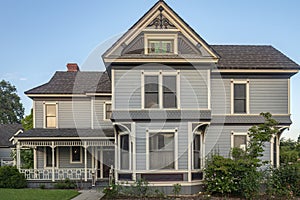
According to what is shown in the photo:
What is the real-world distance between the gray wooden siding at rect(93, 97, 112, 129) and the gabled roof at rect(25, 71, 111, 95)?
23.8 inches

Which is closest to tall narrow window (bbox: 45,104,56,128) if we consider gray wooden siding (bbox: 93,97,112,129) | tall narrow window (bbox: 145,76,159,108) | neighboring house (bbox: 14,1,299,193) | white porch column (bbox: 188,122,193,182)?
gray wooden siding (bbox: 93,97,112,129)

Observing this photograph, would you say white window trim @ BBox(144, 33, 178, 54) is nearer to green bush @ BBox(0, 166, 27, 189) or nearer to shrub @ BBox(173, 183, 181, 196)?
shrub @ BBox(173, 183, 181, 196)

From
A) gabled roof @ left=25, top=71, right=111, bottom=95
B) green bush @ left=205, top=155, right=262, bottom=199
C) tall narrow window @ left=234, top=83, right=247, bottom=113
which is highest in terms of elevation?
gabled roof @ left=25, top=71, right=111, bottom=95

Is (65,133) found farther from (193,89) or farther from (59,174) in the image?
(193,89)

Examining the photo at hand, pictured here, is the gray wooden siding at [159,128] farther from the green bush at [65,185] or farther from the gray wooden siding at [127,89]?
the green bush at [65,185]

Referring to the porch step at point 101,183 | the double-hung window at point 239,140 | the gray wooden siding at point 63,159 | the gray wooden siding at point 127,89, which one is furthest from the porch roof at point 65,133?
the double-hung window at point 239,140

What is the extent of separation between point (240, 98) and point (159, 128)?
513cm

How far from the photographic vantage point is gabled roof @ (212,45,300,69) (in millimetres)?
17109

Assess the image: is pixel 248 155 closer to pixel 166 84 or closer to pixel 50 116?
pixel 166 84

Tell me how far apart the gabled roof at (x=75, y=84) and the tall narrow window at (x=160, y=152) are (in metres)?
7.39

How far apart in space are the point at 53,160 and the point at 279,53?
15.1 meters

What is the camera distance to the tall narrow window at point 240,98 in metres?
17.2

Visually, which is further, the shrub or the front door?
the front door

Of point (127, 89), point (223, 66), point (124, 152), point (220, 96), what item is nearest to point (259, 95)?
point (220, 96)
